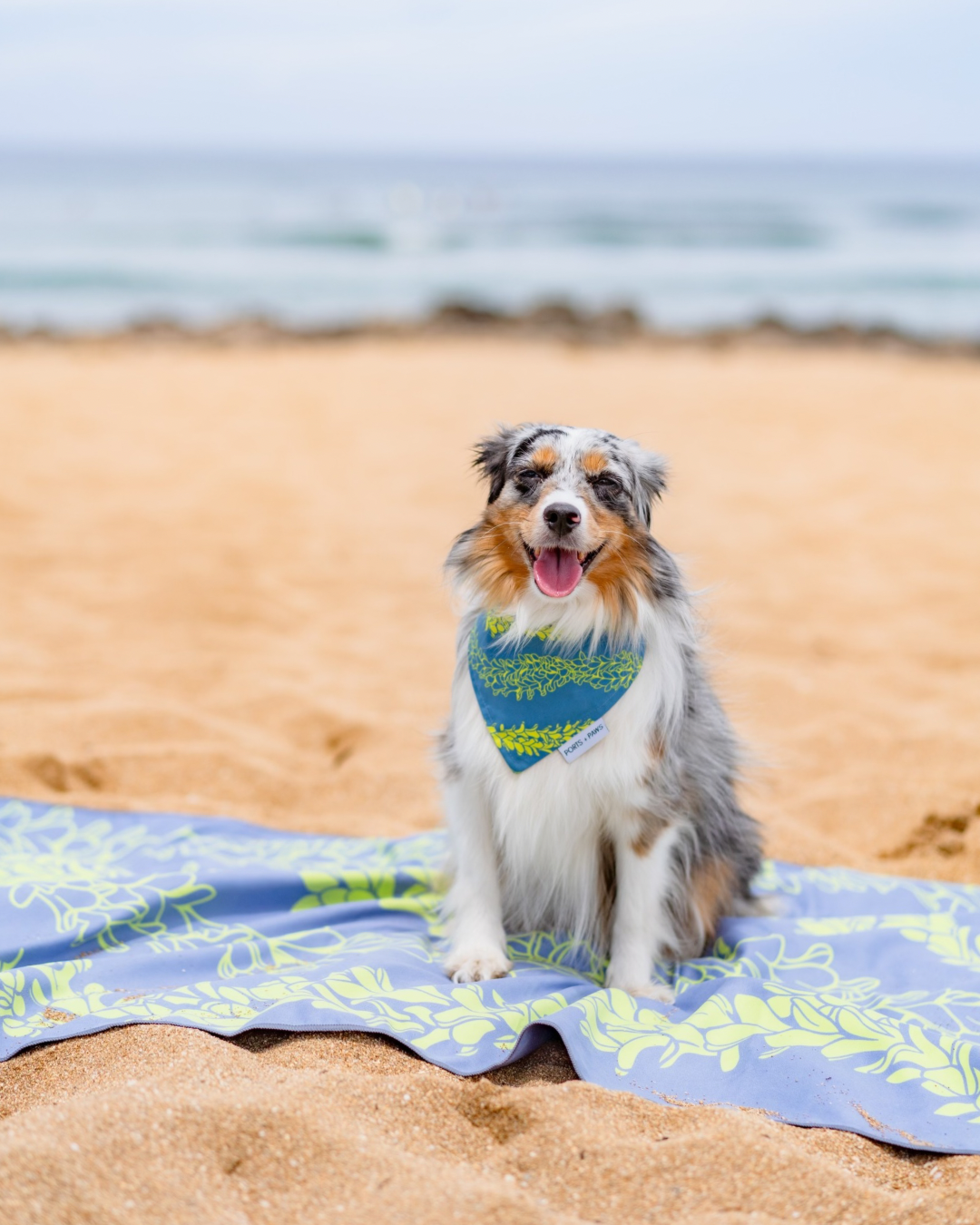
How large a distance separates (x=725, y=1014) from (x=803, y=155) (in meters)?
142

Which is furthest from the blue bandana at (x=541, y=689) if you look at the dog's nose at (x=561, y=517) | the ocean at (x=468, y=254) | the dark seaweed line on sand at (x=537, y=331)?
the ocean at (x=468, y=254)

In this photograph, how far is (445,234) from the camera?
30.1 meters

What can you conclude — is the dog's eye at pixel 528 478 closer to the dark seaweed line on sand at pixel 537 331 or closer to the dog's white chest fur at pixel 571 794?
the dog's white chest fur at pixel 571 794

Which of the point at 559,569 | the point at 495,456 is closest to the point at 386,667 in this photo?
the point at 495,456

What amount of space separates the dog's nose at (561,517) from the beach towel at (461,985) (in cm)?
112

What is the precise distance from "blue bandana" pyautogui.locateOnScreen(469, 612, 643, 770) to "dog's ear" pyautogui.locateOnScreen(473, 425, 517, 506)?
0.37 m

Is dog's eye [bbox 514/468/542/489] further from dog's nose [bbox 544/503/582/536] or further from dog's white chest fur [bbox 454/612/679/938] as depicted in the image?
dog's white chest fur [bbox 454/612/679/938]

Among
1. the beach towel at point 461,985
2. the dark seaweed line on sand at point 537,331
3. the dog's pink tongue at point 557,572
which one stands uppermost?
the dark seaweed line on sand at point 537,331

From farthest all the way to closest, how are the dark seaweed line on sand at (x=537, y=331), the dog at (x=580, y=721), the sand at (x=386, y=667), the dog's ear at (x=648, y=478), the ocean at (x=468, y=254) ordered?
the ocean at (x=468, y=254) → the dark seaweed line on sand at (x=537, y=331) → the dog's ear at (x=648, y=478) → the dog at (x=580, y=721) → the sand at (x=386, y=667)

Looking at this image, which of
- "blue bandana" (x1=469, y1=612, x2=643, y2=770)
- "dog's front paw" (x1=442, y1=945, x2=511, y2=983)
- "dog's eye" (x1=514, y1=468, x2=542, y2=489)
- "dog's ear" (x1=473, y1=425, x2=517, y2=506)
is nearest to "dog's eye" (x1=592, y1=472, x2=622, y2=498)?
"dog's eye" (x1=514, y1=468, x2=542, y2=489)

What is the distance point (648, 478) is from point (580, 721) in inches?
27.2

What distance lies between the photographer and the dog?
2.93 m

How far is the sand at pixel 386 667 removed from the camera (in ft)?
6.84

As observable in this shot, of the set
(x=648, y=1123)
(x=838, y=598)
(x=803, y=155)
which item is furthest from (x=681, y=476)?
(x=803, y=155)
